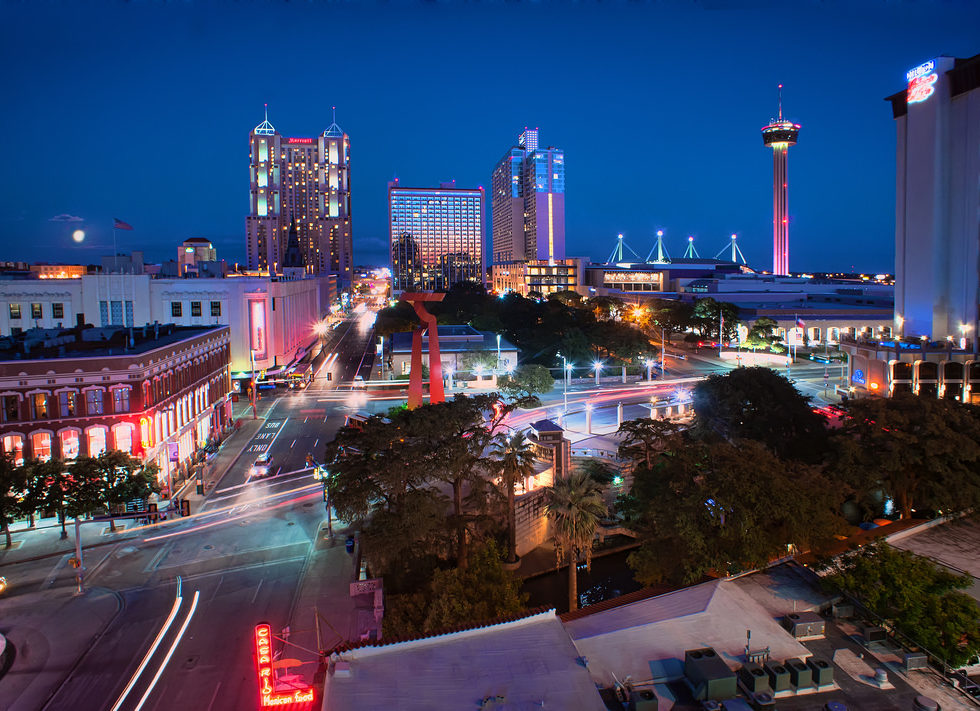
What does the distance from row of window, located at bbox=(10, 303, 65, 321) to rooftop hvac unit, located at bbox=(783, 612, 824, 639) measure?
275ft

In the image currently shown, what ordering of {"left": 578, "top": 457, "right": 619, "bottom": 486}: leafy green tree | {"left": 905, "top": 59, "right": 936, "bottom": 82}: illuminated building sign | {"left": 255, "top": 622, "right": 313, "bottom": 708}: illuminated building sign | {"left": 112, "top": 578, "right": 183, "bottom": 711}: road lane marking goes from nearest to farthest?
{"left": 255, "top": 622, "right": 313, "bottom": 708}: illuminated building sign
{"left": 112, "top": 578, "right": 183, "bottom": 711}: road lane marking
{"left": 578, "top": 457, "right": 619, "bottom": 486}: leafy green tree
{"left": 905, "top": 59, "right": 936, "bottom": 82}: illuminated building sign

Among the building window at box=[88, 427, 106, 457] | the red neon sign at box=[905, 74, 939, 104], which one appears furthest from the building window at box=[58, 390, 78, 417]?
the red neon sign at box=[905, 74, 939, 104]

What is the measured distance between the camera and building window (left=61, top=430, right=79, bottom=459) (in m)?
38.4

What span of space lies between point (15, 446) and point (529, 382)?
147ft

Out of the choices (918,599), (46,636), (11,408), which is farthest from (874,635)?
(11,408)

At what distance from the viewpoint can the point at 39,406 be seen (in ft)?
124

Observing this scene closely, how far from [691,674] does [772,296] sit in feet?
453

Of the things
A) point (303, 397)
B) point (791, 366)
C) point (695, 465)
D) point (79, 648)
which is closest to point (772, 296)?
point (791, 366)

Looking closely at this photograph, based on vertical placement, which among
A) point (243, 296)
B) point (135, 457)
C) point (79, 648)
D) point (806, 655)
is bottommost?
point (79, 648)

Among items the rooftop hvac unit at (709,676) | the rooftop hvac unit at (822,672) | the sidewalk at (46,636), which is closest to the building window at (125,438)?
the sidewalk at (46,636)

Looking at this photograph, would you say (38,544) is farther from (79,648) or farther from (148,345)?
(148,345)

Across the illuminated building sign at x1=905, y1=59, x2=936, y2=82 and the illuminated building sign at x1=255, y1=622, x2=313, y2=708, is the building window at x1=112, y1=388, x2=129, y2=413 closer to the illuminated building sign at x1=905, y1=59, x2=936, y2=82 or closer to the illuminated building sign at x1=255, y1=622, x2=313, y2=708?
the illuminated building sign at x1=255, y1=622, x2=313, y2=708

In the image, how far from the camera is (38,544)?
112 feet

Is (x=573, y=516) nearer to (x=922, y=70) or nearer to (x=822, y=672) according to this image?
(x=822, y=672)
